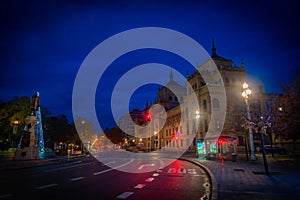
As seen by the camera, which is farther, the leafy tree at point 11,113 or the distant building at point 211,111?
the leafy tree at point 11,113

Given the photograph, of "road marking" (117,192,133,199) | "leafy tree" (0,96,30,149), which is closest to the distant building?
"road marking" (117,192,133,199)

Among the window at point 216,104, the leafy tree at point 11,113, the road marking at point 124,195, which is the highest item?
the window at point 216,104

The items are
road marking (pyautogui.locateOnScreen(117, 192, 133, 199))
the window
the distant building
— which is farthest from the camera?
the window

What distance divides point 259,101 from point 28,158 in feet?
154

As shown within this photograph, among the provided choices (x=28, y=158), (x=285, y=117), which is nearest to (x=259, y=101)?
(x=285, y=117)

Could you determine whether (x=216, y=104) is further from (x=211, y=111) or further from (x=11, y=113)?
(x=11, y=113)

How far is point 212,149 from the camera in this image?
29156 millimetres

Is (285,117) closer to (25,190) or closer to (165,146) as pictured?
(25,190)

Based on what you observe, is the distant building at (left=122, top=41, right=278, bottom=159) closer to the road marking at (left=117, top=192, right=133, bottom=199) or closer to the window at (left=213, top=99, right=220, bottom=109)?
the window at (left=213, top=99, right=220, bottom=109)

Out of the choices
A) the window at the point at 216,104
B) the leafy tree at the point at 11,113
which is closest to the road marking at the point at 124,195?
the leafy tree at the point at 11,113

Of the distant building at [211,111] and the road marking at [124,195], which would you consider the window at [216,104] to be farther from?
the road marking at [124,195]

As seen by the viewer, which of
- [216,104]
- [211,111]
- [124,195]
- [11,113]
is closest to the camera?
[124,195]

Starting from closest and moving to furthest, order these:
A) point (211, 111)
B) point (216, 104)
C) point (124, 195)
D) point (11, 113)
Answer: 1. point (124, 195)
2. point (11, 113)
3. point (211, 111)
4. point (216, 104)

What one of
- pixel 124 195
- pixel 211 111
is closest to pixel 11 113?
pixel 211 111
